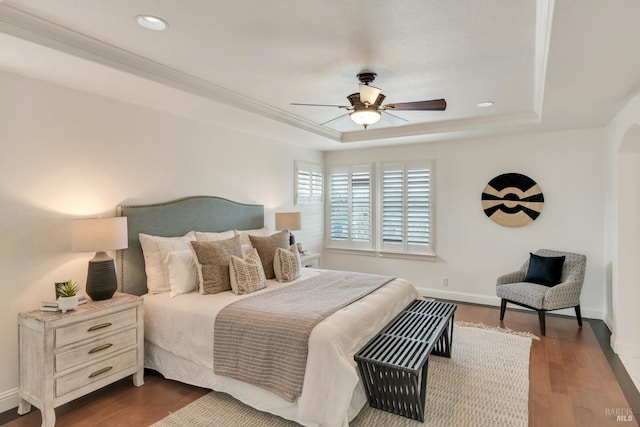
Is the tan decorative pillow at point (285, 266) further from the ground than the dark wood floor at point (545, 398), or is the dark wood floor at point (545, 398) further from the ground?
the tan decorative pillow at point (285, 266)

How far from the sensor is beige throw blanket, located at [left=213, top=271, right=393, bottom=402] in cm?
236

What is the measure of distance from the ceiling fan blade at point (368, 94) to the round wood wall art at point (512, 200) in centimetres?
303

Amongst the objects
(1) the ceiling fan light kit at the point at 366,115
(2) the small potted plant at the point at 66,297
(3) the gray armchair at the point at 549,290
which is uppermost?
(1) the ceiling fan light kit at the point at 366,115

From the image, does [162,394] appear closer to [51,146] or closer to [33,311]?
[33,311]

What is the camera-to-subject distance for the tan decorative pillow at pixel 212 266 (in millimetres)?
3213

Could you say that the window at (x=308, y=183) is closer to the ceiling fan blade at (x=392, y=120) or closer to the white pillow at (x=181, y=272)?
the ceiling fan blade at (x=392, y=120)

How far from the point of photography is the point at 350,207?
6.35m

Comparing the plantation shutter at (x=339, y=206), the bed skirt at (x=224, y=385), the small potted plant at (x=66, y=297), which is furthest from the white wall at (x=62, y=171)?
the plantation shutter at (x=339, y=206)

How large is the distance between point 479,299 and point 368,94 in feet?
12.5

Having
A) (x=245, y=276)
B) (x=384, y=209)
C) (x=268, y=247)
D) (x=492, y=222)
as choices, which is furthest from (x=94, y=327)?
(x=492, y=222)

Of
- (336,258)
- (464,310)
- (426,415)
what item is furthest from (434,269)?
(426,415)

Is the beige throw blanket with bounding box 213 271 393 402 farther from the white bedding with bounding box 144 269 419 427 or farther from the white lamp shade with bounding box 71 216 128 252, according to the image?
the white lamp shade with bounding box 71 216 128 252

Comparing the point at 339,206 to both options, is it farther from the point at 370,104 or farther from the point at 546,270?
the point at 370,104

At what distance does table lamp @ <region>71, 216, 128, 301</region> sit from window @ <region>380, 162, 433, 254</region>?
4079 mm
